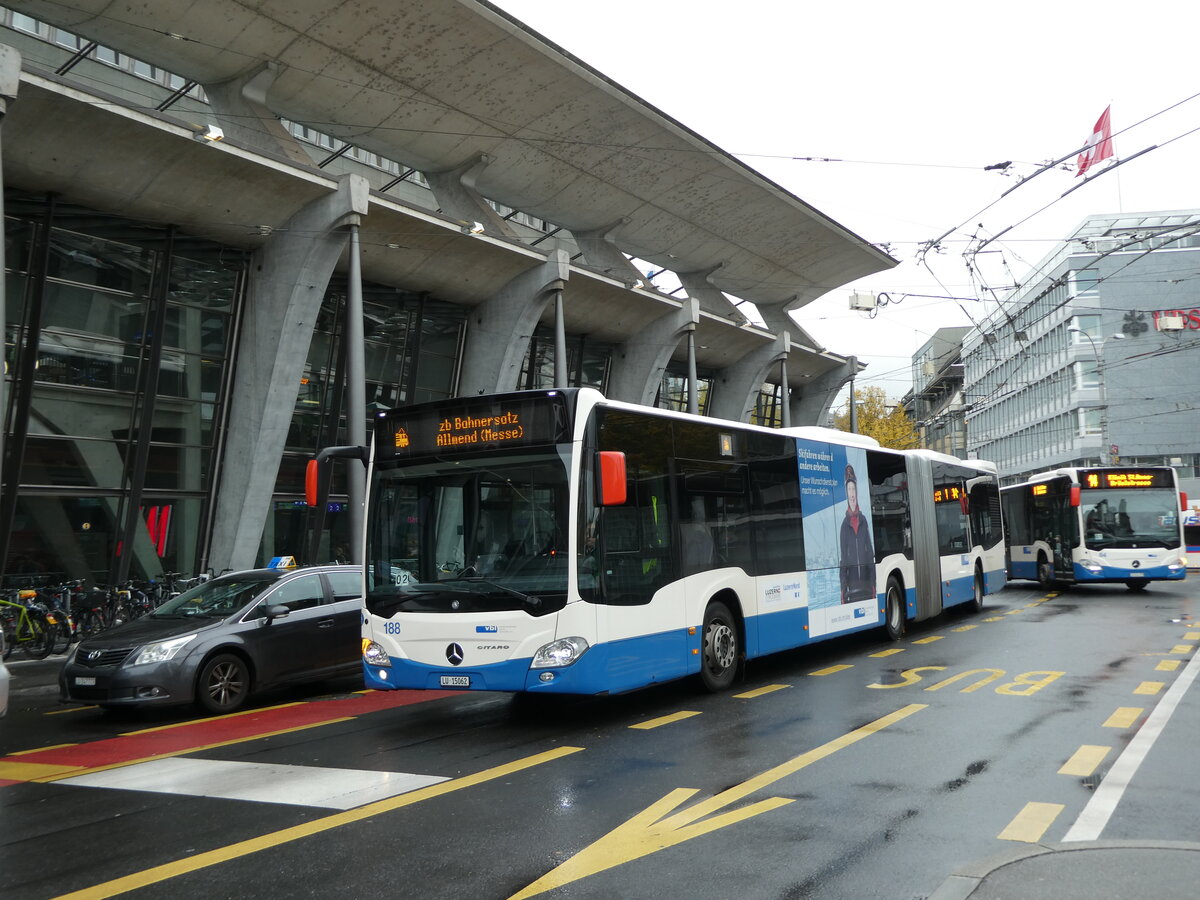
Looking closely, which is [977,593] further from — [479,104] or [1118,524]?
[479,104]

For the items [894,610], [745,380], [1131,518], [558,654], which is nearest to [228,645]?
[558,654]

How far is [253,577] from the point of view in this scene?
12070 mm

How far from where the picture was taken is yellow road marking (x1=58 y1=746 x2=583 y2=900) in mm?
4949

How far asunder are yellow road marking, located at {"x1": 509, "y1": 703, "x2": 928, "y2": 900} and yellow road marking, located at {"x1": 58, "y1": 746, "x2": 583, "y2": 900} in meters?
1.43

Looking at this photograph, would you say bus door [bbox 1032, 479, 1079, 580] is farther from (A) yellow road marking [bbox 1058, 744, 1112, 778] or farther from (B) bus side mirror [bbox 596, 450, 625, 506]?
(B) bus side mirror [bbox 596, 450, 625, 506]

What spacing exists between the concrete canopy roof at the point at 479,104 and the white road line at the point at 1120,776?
18.4 m

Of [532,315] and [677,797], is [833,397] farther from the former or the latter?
[677,797]

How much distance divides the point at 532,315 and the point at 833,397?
2419 cm

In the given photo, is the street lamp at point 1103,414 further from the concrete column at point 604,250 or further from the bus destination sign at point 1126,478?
the bus destination sign at point 1126,478

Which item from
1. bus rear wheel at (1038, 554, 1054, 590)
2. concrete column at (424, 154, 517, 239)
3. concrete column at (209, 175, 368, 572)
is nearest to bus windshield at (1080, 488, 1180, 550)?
bus rear wheel at (1038, 554, 1054, 590)

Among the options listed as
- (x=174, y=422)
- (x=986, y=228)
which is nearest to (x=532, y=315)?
(x=174, y=422)

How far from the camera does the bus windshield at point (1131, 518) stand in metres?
25.0

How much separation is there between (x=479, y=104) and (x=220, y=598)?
663 inches

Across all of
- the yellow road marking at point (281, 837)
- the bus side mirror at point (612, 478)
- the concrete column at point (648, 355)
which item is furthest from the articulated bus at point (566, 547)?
the concrete column at point (648, 355)
